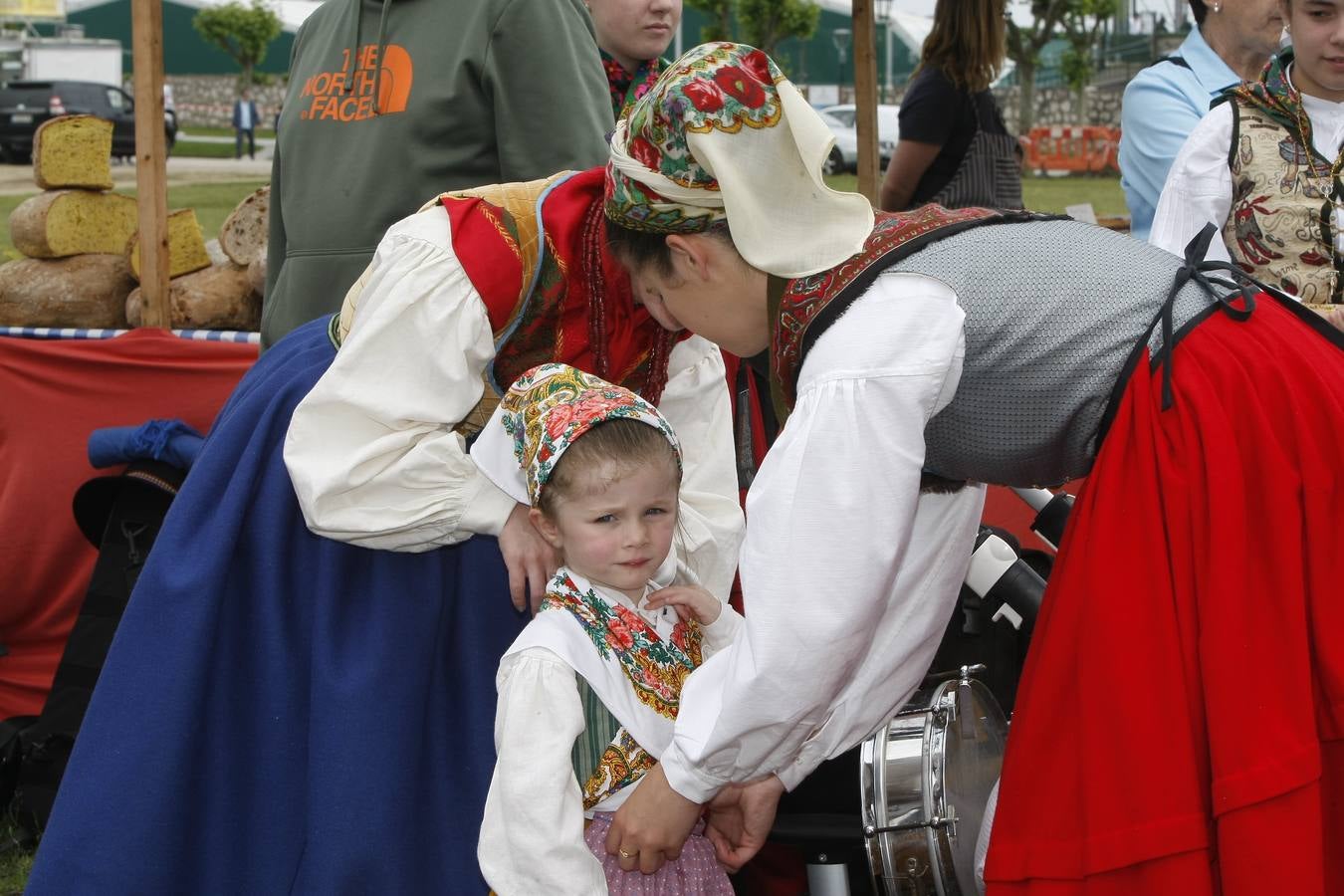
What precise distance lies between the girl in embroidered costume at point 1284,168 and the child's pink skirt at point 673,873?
1629 millimetres

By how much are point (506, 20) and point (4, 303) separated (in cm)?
304

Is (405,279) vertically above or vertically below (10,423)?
above

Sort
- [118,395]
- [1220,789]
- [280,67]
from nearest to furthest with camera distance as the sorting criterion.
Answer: [1220,789] → [118,395] → [280,67]

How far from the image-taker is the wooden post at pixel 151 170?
13.6 feet

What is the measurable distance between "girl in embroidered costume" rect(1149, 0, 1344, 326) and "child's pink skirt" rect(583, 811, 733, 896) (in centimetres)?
163

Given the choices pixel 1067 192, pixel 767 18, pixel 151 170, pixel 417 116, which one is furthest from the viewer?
pixel 767 18

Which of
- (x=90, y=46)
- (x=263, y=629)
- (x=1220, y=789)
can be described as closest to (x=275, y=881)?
(x=263, y=629)

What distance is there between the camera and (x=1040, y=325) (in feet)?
5.32

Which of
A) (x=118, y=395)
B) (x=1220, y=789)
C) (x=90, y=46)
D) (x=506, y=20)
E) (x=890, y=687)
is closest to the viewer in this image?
(x=1220, y=789)

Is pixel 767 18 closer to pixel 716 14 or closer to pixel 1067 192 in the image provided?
pixel 716 14

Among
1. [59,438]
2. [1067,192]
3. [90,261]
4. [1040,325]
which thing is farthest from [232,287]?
[1067,192]

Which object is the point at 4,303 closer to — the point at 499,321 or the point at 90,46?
the point at 499,321

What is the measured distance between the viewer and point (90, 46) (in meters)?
34.6

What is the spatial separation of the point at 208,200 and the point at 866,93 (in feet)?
48.5
